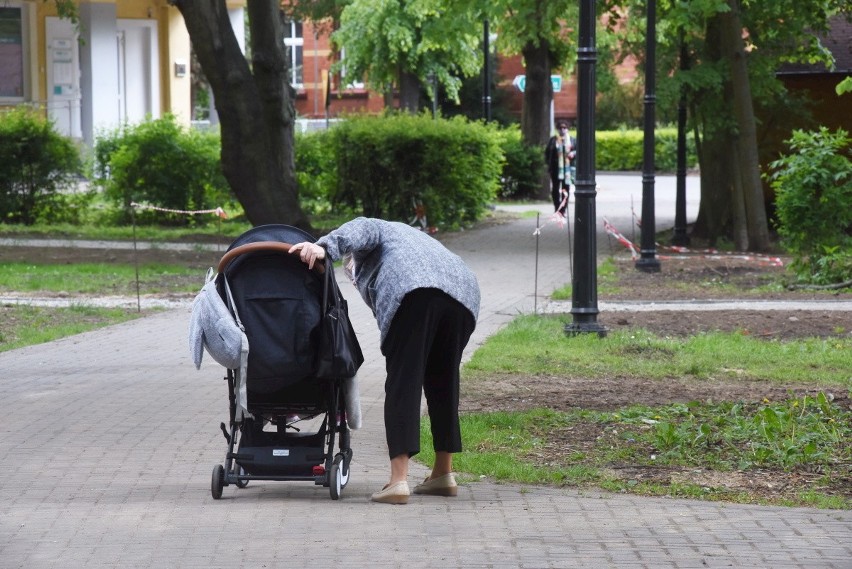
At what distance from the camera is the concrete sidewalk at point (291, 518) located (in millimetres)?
5652

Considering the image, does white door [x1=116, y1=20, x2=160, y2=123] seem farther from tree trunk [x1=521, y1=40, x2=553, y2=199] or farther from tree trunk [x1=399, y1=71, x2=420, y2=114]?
tree trunk [x1=521, y1=40, x2=553, y2=199]

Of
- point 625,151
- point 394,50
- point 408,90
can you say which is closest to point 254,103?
point 394,50

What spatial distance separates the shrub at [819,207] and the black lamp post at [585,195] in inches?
208

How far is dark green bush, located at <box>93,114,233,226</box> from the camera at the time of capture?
24.6m

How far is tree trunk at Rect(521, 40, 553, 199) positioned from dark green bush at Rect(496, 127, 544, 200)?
→ 20cm

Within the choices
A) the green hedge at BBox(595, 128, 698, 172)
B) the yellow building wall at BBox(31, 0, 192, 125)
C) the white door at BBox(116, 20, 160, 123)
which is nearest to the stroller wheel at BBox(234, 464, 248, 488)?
the yellow building wall at BBox(31, 0, 192, 125)

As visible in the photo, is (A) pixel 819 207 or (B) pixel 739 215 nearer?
(A) pixel 819 207

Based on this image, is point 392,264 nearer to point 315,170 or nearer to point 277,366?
point 277,366

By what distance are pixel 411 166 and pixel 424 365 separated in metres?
18.3

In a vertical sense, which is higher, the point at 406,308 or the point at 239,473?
the point at 406,308

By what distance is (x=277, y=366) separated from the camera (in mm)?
6410

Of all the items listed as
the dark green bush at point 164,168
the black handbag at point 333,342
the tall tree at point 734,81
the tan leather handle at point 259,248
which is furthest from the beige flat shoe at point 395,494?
the dark green bush at point 164,168

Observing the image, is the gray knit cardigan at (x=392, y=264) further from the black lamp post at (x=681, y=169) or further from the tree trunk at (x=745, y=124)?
the black lamp post at (x=681, y=169)

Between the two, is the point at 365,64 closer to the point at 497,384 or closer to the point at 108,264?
the point at 108,264
